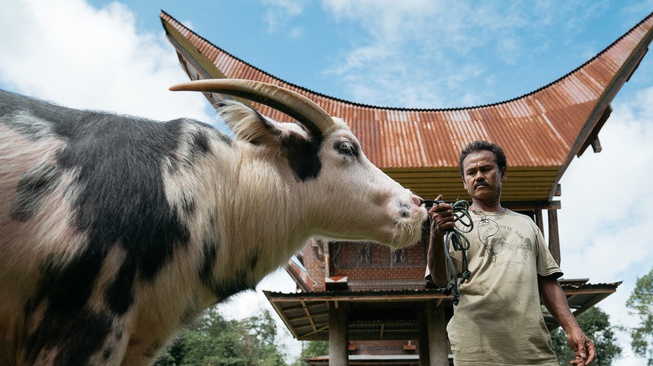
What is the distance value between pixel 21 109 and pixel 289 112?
3.85 ft

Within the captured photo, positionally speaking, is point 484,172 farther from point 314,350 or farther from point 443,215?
point 314,350

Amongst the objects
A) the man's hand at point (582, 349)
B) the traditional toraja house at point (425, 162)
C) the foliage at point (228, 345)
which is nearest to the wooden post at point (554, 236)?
the traditional toraja house at point (425, 162)

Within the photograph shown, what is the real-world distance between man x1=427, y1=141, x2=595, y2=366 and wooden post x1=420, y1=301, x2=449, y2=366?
8179 mm

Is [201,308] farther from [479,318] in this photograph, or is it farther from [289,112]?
[479,318]

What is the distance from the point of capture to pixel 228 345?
3778cm

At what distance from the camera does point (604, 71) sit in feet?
40.8

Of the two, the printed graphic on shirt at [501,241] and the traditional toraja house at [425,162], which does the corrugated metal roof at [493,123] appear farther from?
the printed graphic on shirt at [501,241]

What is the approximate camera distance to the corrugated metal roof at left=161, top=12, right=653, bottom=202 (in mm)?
11461

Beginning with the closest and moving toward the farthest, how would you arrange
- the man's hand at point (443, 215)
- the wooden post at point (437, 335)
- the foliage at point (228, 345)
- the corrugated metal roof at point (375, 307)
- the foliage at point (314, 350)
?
the man's hand at point (443, 215) < the corrugated metal roof at point (375, 307) < the wooden post at point (437, 335) < the foliage at point (228, 345) < the foliage at point (314, 350)

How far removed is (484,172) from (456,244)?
18.9 inches

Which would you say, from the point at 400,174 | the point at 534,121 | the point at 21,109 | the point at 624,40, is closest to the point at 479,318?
the point at 21,109

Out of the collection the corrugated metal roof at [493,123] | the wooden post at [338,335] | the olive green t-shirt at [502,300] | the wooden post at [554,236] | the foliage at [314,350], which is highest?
the foliage at [314,350]

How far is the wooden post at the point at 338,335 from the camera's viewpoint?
11.0 m

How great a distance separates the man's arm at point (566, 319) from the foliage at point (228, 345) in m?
24.3
